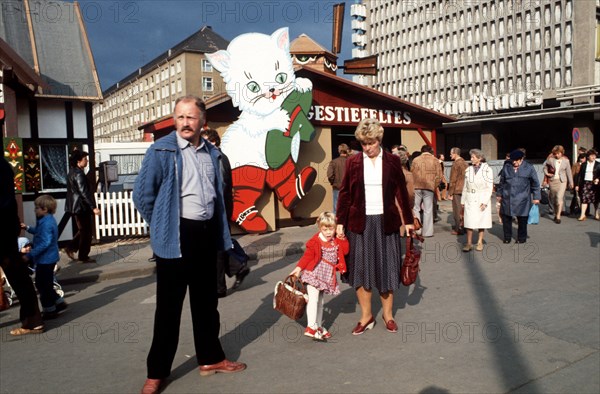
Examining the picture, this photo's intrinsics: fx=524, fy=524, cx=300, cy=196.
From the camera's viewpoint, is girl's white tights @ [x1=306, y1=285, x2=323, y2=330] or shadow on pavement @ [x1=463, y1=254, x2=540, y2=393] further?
girl's white tights @ [x1=306, y1=285, x2=323, y2=330]

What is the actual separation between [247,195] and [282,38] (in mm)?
3458

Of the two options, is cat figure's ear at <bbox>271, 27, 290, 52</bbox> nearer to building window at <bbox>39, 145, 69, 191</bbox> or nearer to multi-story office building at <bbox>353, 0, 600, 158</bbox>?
building window at <bbox>39, 145, 69, 191</bbox>

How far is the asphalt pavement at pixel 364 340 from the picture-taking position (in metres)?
3.80

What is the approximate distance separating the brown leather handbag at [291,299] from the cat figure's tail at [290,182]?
703 cm

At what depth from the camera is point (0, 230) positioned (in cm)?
488

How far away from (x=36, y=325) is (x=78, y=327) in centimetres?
40

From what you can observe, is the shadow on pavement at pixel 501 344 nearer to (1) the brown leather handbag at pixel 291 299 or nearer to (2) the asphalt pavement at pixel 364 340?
(2) the asphalt pavement at pixel 364 340

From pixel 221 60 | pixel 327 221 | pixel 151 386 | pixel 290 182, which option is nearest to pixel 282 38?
pixel 221 60

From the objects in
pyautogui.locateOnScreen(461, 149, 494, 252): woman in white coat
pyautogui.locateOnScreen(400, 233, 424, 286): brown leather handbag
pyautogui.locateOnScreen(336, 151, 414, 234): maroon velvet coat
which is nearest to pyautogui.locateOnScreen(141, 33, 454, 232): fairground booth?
pyautogui.locateOnScreen(461, 149, 494, 252): woman in white coat

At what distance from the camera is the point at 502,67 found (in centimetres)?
4519

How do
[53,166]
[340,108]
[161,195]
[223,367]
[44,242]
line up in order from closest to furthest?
[161,195], [223,367], [44,242], [53,166], [340,108]

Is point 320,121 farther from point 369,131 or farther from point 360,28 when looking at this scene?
point 360,28

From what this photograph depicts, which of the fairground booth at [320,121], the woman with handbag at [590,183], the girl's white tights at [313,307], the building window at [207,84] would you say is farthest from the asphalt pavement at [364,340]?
the building window at [207,84]

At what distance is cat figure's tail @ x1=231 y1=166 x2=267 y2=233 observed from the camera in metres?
11.3
